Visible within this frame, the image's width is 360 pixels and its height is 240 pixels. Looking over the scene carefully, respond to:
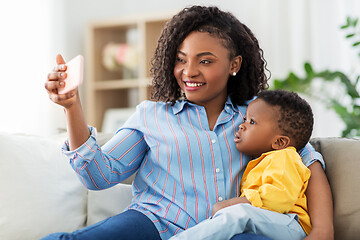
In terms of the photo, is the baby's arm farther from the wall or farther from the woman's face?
the wall

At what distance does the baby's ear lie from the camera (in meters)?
1.44

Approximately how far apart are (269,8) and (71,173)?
2430 millimetres

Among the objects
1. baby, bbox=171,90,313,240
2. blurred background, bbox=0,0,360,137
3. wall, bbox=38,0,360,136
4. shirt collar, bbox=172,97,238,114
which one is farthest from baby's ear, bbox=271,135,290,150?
wall, bbox=38,0,360,136

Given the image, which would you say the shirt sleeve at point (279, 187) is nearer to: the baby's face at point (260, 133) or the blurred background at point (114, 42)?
the baby's face at point (260, 133)

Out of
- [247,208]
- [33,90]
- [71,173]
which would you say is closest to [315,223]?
[247,208]

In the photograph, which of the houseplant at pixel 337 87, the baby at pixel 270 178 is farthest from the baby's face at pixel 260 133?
the houseplant at pixel 337 87

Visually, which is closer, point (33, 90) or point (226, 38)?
point (226, 38)

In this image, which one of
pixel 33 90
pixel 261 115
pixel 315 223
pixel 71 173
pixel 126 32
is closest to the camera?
pixel 315 223

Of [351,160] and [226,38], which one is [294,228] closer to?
[351,160]

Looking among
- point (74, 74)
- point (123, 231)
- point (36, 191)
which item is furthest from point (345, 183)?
point (36, 191)

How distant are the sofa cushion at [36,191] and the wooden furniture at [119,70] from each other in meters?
1.96

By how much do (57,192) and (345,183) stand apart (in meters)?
0.93

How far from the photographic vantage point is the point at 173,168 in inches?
56.2

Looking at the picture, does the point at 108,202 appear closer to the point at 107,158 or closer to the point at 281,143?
the point at 107,158
